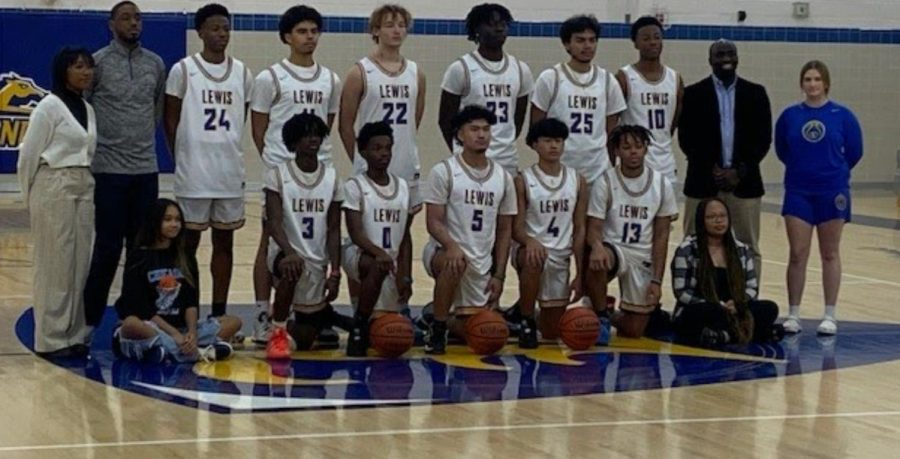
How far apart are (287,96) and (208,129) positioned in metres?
0.44

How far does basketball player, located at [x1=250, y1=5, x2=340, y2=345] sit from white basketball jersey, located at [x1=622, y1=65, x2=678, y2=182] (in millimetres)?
1670

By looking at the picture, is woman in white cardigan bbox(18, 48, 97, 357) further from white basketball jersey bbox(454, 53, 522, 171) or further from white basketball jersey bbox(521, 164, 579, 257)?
white basketball jersey bbox(521, 164, 579, 257)

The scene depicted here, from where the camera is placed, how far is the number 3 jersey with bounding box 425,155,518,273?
28.7 ft

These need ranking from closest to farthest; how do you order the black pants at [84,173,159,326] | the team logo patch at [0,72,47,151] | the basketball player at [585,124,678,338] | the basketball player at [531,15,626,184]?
the black pants at [84,173,159,326], the basketball player at [585,124,678,338], the basketball player at [531,15,626,184], the team logo patch at [0,72,47,151]

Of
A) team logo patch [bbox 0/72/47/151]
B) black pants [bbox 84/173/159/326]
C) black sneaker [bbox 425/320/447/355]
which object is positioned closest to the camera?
black pants [bbox 84/173/159/326]

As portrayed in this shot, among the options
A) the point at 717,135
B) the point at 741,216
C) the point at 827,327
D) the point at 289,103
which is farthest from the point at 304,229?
the point at 827,327

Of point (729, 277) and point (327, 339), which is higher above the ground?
point (729, 277)

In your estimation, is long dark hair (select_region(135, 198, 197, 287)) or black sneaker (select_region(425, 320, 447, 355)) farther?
black sneaker (select_region(425, 320, 447, 355))

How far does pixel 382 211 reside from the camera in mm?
8719

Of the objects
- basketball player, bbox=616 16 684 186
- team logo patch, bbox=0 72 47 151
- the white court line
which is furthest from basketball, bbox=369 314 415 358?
team logo patch, bbox=0 72 47 151

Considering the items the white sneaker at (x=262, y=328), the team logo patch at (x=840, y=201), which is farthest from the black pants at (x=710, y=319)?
the white sneaker at (x=262, y=328)

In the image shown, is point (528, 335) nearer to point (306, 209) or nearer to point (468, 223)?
point (468, 223)

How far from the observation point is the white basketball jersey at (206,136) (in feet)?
28.8

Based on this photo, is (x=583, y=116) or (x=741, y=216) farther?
(x=741, y=216)
